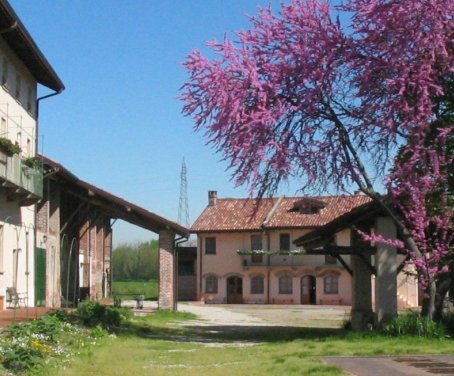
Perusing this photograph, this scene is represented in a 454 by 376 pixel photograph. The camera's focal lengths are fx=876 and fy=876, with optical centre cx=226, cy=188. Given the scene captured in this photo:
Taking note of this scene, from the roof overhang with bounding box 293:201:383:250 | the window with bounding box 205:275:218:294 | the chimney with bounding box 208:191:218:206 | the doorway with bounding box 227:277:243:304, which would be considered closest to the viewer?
the roof overhang with bounding box 293:201:383:250

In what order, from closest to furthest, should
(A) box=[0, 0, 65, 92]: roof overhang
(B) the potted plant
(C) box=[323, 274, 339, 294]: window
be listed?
1. (B) the potted plant
2. (A) box=[0, 0, 65, 92]: roof overhang
3. (C) box=[323, 274, 339, 294]: window

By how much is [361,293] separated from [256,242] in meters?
43.0

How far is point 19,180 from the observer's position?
2803 cm

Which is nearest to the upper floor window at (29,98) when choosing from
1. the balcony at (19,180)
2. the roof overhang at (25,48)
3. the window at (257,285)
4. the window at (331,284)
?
the roof overhang at (25,48)

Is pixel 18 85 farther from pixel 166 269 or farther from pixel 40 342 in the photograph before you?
pixel 40 342

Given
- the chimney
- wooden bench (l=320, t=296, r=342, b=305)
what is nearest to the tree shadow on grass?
wooden bench (l=320, t=296, r=342, b=305)

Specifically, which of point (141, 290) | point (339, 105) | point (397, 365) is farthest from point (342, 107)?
point (141, 290)

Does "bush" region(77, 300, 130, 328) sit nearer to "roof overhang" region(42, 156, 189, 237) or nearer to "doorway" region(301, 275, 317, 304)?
"roof overhang" region(42, 156, 189, 237)

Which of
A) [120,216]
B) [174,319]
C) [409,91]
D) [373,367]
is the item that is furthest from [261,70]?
[120,216]

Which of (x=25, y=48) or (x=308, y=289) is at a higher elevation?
(x=25, y=48)

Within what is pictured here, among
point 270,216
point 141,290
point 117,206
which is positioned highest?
point 270,216

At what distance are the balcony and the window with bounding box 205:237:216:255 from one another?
39.5 metres

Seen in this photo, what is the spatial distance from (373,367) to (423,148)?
8.22 meters

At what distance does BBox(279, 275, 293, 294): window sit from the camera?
68000 millimetres
